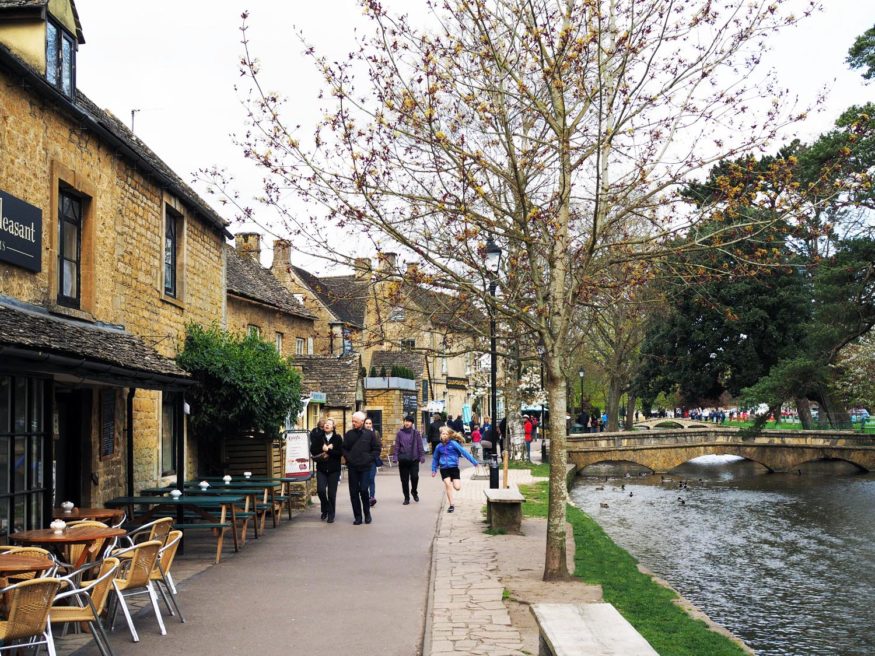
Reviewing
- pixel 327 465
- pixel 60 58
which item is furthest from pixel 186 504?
pixel 60 58

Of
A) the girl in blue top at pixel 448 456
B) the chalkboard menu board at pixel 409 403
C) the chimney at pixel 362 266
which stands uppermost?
the chimney at pixel 362 266

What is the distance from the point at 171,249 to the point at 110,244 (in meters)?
3.00

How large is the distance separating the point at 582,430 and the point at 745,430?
50.5 ft

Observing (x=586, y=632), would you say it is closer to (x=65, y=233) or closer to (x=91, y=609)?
(x=91, y=609)

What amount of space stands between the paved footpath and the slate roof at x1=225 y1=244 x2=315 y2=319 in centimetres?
1218

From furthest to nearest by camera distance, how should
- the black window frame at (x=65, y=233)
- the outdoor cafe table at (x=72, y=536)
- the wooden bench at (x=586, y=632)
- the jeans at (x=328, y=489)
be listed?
the jeans at (x=328, y=489) < the black window frame at (x=65, y=233) < the outdoor cafe table at (x=72, y=536) < the wooden bench at (x=586, y=632)

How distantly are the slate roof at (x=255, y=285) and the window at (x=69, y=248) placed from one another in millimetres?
Result: 12003

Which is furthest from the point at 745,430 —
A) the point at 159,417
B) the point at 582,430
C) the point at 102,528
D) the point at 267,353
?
the point at 102,528

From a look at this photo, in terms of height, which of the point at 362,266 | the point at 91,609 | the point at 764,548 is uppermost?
the point at 362,266

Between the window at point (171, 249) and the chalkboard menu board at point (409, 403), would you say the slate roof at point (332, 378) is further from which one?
the window at point (171, 249)

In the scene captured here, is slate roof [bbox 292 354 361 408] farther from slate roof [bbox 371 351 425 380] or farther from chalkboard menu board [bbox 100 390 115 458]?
chalkboard menu board [bbox 100 390 115 458]

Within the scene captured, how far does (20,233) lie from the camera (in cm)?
1034

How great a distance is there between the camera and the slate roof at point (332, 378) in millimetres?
29141

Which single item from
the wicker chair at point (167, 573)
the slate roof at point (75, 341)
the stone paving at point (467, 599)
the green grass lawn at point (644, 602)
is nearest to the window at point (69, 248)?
the slate roof at point (75, 341)
